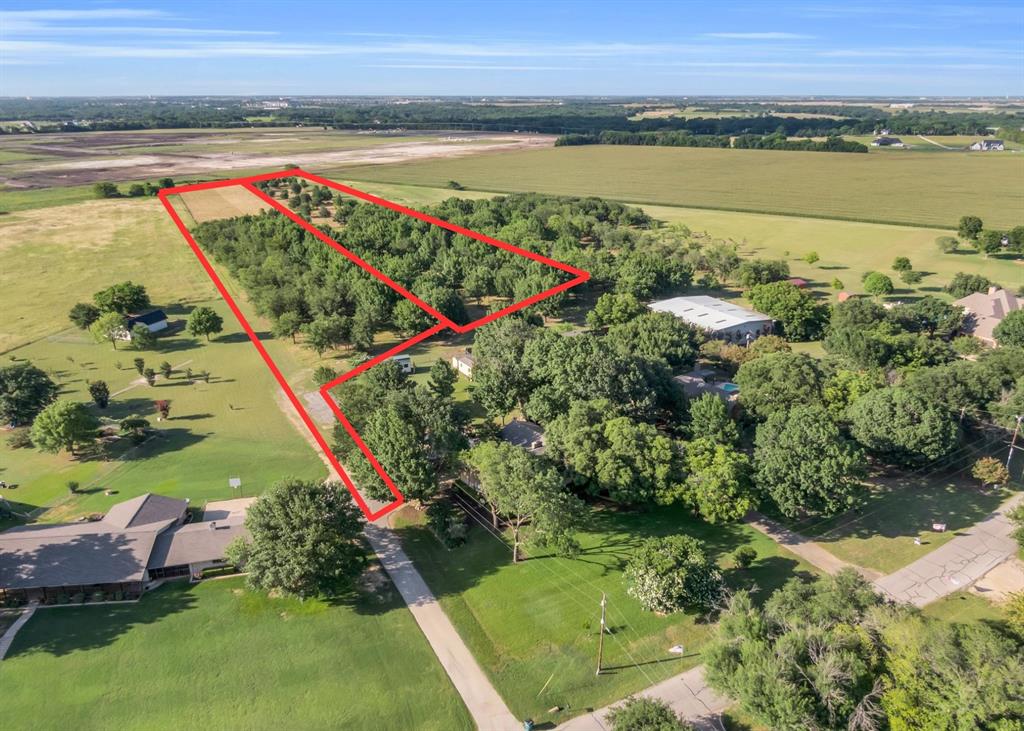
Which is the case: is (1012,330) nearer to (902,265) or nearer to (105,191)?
(902,265)

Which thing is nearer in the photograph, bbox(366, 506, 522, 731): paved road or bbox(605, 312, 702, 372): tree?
bbox(366, 506, 522, 731): paved road

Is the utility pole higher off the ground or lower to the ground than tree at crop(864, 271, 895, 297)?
lower

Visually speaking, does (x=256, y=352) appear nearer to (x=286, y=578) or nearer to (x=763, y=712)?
(x=286, y=578)

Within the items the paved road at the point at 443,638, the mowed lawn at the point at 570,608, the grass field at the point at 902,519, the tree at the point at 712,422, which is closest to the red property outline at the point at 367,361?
the paved road at the point at 443,638

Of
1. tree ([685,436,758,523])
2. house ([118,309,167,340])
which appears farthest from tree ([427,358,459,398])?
house ([118,309,167,340])

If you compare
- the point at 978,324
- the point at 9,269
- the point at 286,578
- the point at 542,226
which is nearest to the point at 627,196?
the point at 542,226

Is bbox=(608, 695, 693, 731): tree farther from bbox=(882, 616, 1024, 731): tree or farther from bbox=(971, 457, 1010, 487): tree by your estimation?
bbox=(971, 457, 1010, 487): tree
